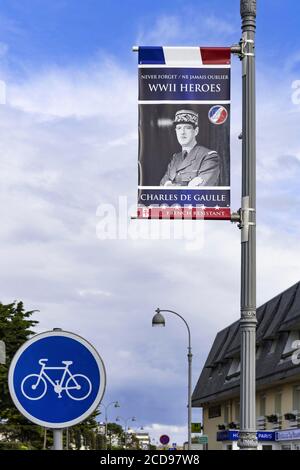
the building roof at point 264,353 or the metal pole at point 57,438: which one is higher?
the building roof at point 264,353

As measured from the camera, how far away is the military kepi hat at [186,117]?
429 inches

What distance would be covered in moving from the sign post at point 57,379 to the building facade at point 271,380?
30.7m

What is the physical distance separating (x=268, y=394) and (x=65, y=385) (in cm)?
4593

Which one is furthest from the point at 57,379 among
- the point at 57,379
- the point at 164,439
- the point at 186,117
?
the point at 164,439

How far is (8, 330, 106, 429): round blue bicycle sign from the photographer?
6.34 meters

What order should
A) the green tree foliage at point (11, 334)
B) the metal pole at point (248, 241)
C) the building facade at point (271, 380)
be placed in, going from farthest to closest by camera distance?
1. the green tree foliage at point (11, 334)
2. the building facade at point (271, 380)
3. the metal pole at point (248, 241)

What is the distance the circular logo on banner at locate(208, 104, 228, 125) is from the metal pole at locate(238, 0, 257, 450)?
1.06 ft

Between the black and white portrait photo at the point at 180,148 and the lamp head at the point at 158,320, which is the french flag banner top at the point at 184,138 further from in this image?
the lamp head at the point at 158,320

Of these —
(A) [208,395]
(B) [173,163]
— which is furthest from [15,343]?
(B) [173,163]

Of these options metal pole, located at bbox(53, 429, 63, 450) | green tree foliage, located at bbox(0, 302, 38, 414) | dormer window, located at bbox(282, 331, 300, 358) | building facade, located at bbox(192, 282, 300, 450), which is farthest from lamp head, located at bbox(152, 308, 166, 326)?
metal pole, located at bbox(53, 429, 63, 450)

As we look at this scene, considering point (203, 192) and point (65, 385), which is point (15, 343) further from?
point (65, 385)

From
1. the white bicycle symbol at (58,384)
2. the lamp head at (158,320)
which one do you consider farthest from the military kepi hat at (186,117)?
the lamp head at (158,320)

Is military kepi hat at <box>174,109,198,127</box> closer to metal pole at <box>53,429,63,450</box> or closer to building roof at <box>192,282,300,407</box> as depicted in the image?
metal pole at <box>53,429,63,450</box>
